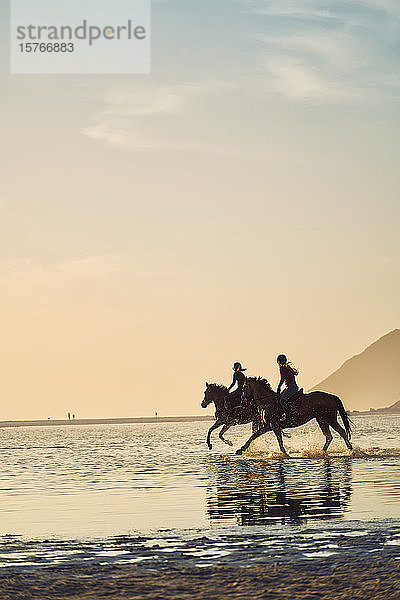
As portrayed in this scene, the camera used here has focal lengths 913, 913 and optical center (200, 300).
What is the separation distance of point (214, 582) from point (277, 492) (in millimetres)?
8812

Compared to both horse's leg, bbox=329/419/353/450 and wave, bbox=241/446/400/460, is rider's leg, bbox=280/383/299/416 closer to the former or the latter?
wave, bbox=241/446/400/460

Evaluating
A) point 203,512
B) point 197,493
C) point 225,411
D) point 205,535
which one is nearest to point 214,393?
point 225,411

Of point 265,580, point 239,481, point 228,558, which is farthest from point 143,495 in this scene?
point 265,580

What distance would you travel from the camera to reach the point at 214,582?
9.44 m

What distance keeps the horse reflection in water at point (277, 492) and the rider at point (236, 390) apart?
409 cm

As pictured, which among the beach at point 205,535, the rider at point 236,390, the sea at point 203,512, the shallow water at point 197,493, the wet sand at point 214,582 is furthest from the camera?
the rider at point 236,390

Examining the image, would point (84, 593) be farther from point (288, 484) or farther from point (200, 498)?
point (288, 484)

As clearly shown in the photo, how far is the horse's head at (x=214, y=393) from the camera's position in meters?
32.8

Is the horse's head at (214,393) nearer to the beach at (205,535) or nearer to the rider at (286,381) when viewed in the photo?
the rider at (286,381)

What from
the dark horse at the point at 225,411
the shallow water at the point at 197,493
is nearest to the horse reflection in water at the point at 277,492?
the shallow water at the point at 197,493

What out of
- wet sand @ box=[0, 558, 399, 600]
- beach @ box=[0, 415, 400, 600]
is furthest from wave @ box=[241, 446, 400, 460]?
wet sand @ box=[0, 558, 399, 600]

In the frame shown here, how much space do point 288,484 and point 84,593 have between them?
36.9ft

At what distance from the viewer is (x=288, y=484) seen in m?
19.9

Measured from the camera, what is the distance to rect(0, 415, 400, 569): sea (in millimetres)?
11297
